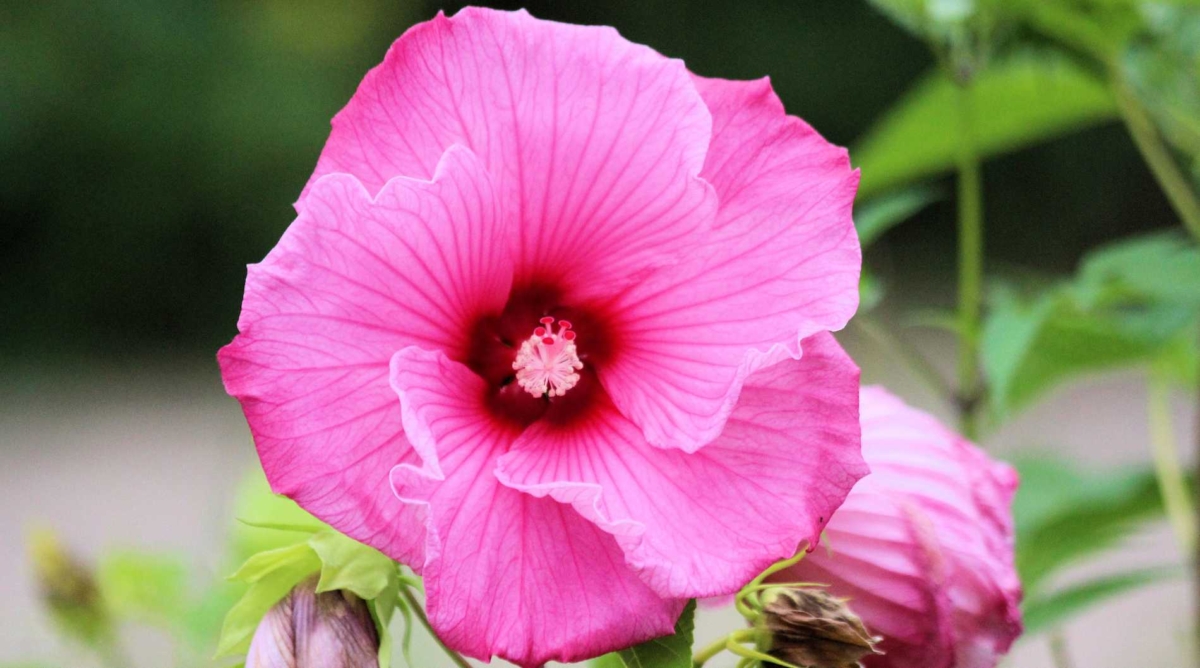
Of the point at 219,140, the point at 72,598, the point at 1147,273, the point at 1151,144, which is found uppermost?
the point at 219,140

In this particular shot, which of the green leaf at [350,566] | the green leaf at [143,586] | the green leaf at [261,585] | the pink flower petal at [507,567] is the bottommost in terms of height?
the green leaf at [143,586]

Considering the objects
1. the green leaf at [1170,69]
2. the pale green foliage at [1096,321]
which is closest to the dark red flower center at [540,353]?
the pale green foliage at [1096,321]

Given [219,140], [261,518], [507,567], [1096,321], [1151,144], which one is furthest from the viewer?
[219,140]

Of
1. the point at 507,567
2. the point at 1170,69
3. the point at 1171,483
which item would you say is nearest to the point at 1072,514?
the point at 1171,483

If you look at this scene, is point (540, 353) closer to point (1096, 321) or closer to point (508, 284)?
point (508, 284)

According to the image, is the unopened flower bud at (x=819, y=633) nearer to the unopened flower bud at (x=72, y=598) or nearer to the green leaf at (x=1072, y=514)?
the green leaf at (x=1072, y=514)

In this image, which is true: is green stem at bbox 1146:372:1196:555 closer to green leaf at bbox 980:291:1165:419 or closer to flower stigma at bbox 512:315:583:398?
green leaf at bbox 980:291:1165:419

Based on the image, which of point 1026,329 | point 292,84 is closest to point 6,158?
point 292,84

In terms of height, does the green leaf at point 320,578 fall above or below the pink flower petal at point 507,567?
below
